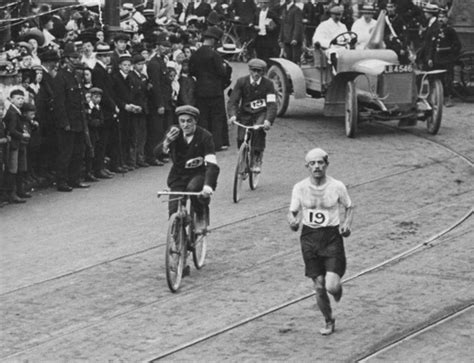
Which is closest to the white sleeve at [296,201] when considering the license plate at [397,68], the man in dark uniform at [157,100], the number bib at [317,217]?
the number bib at [317,217]

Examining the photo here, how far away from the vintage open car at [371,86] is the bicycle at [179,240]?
9.21 m

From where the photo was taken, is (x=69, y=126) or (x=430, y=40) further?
(x=430, y=40)

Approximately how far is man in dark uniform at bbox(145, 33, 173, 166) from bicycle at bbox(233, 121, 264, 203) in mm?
2664

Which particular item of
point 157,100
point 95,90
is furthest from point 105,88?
point 157,100

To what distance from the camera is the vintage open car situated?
2303 cm

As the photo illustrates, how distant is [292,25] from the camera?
31.1 m

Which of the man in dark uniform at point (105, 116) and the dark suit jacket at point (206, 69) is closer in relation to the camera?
the man in dark uniform at point (105, 116)

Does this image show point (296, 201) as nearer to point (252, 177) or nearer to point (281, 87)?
point (252, 177)

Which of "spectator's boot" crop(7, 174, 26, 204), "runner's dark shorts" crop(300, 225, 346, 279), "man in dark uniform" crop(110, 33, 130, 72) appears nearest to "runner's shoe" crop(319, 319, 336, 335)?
"runner's dark shorts" crop(300, 225, 346, 279)

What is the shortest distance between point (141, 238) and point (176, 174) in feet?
6.40

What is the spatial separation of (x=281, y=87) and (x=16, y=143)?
8.72m

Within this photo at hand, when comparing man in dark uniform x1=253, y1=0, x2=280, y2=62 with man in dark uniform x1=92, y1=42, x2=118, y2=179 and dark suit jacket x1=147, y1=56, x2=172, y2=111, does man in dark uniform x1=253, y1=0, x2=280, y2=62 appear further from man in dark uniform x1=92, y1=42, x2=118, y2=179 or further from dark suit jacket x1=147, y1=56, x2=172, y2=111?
man in dark uniform x1=92, y1=42, x2=118, y2=179

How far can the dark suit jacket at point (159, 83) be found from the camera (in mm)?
20703

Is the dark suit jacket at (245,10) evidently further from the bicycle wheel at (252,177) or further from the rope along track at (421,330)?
the rope along track at (421,330)
